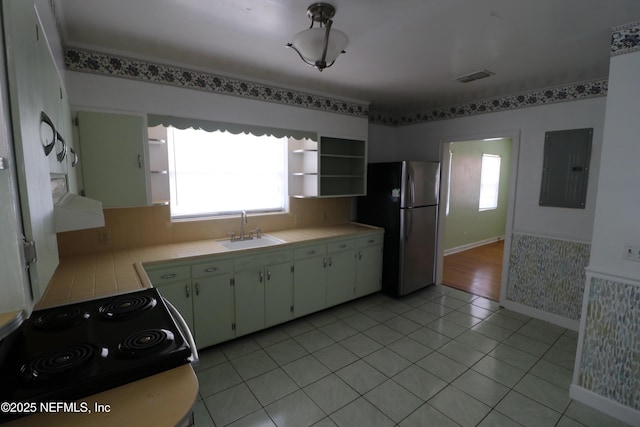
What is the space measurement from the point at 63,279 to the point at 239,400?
4.60 feet

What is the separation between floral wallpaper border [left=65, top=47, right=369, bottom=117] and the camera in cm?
224

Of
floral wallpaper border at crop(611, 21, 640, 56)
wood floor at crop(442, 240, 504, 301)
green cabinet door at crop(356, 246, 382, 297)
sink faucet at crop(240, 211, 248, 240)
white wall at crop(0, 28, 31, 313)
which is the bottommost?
wood floor at crop(442, 240, 504, 301)

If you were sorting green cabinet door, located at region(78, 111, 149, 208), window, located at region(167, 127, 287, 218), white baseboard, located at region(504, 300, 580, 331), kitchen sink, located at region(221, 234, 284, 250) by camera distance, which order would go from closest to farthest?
1. green cabinet door, located at region(78, 111, 149, 208)
2. window, located at region(167, 127, 287, 218)
3. kitchen sink, located at region(221, 234, 284, 250)
4. white baseboard, located at region(504, 300, 580, 331)

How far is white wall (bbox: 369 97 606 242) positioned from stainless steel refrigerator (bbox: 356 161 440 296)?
2.01 feet

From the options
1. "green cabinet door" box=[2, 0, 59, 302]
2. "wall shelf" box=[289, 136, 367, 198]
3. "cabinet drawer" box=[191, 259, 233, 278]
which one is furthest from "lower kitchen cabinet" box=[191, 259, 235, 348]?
"green cabinet door" box=[2, 0, 59, 302]

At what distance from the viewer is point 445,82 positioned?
3.11m

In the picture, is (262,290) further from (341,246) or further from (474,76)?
(474,76)

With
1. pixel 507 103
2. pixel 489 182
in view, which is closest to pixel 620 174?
pixel 507 103

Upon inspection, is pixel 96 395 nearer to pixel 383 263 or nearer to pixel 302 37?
pixel 302 37

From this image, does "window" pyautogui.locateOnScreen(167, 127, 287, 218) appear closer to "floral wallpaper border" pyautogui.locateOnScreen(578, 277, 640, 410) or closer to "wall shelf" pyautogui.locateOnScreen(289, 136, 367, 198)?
"wall shelf" pyautogui.locateOnScreen(289, 136, 367, 198)

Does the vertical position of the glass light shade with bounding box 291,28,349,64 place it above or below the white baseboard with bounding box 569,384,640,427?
above

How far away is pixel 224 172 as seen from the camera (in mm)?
3148

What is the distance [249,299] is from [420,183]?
8.12ft

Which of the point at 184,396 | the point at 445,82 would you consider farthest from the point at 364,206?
the point at 184,396
